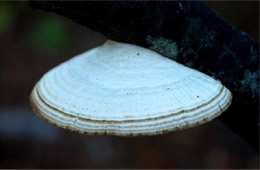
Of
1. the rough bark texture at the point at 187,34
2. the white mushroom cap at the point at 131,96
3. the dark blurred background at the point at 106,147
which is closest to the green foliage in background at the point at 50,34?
the dark blurred background at the point at 106,147

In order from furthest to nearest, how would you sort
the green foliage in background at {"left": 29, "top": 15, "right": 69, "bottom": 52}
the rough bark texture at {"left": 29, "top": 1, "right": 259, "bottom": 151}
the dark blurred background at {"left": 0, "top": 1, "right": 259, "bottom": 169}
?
1. the green foliage in background at {"left": 29, "top": 15, "right": 69, "bottom": 52}
2. the dark blurred background at {"left": 0, "top": 1, "right": 259, "bottom": 169}
3. the rough bark texture at {"left": 29, "top": 1, "right": 259, "bottom": 151}

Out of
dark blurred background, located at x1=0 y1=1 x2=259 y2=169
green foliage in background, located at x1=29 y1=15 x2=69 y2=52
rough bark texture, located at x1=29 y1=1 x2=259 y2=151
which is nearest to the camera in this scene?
rough bark texture, located at x1=29 y1=1 x2=259 y2=151

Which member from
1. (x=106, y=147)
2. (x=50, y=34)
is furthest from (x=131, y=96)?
(x=50, y=34)

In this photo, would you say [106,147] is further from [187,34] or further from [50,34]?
[187,34]

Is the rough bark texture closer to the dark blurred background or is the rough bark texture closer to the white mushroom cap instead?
the white mushroom cap

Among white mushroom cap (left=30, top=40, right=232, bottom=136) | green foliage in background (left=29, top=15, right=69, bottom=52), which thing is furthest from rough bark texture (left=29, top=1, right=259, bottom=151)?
green foliage in background (left=29, top=15, right=69, bottom=52)

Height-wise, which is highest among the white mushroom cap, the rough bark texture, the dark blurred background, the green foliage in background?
the rough bark texture
